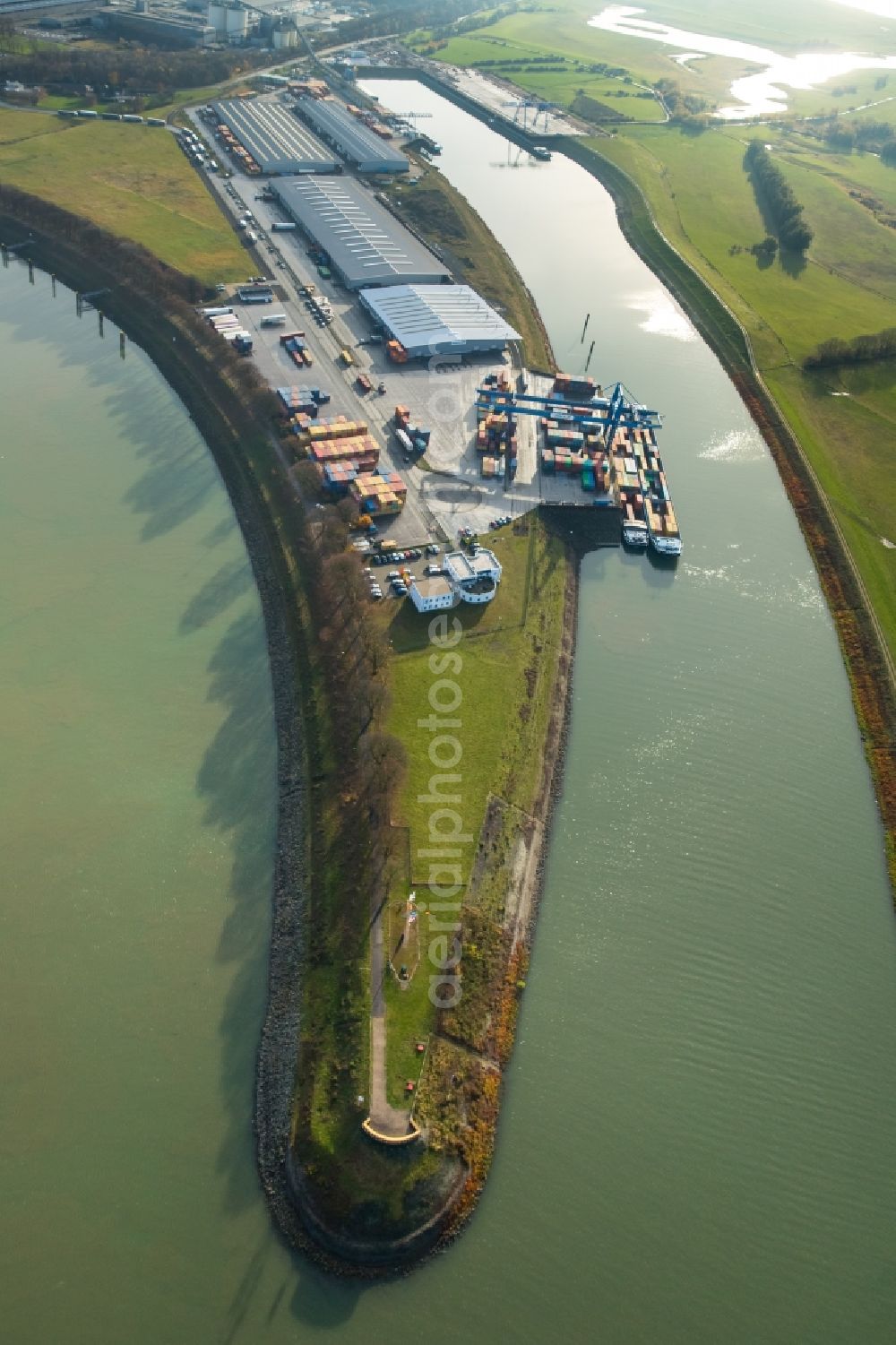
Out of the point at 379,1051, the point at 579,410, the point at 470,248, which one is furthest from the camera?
the point at 470,248

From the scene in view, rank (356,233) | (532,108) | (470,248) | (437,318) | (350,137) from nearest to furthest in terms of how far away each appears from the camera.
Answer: (437,318) < (356,233) < (470,248) < (350,137) < (532,108)

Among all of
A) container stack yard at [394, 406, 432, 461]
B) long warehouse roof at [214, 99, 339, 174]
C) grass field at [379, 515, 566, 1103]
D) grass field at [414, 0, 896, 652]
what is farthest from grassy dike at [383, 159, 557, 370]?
grass field at [379, 515, 566, 1103]

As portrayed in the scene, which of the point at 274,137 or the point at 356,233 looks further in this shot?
the point at 274,137

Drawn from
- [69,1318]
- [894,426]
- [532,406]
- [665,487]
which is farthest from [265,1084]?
[894,426]

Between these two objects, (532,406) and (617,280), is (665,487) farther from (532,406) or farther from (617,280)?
(617,280)

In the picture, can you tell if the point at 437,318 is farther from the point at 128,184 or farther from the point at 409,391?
the point at 128,184

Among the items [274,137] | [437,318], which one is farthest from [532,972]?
[274,137]

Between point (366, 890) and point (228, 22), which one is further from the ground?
point (228, 22)

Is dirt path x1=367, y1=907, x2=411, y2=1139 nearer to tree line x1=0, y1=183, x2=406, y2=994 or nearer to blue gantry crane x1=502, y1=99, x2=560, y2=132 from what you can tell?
tree line x1=0, y1=183, x2=406, y2=994
